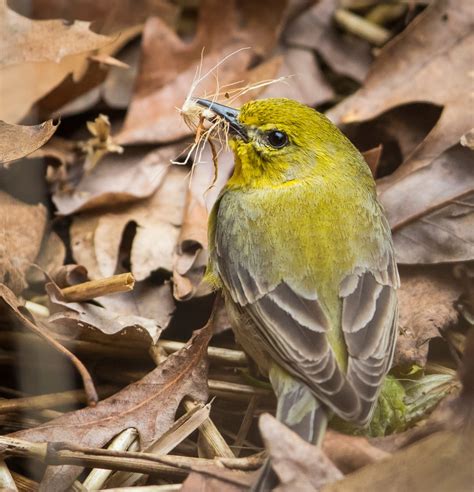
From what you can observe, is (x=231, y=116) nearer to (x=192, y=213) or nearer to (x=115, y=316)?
(x=192, y=213)

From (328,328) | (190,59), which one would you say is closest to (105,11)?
(190,59)

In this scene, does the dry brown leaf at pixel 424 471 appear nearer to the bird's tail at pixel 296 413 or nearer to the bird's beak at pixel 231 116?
the bird's tail at pixel 296 413

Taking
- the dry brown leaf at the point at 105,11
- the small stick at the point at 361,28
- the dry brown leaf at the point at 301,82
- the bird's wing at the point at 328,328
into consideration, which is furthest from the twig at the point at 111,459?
the small stick at the point at 361,28

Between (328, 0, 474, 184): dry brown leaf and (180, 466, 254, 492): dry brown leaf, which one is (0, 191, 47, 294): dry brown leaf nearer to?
(180, 466, 254, 492): dry brown leaf

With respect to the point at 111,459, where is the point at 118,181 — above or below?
above

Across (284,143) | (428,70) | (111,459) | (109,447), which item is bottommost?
(109,447)

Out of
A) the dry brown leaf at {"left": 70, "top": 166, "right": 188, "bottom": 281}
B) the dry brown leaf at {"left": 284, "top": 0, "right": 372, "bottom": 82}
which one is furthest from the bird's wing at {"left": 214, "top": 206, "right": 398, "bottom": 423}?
the dry brown leaf at {"left": 284, "top": 0, "right": 372, "bottom": 82}

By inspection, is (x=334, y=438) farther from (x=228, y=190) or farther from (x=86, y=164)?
(x=86, y=164)
